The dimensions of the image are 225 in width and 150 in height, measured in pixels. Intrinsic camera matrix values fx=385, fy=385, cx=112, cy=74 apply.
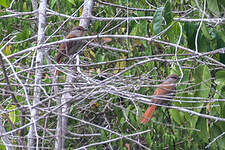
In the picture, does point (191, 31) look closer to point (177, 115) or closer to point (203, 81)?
point (203, 81)

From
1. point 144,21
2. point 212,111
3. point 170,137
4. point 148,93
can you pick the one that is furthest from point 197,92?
point 148,93

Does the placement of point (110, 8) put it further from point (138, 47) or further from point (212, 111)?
point (212, 111)

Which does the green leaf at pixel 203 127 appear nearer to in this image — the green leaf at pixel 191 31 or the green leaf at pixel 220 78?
the green leaf at pixel 220 78

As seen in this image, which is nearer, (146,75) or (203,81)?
(203,81)

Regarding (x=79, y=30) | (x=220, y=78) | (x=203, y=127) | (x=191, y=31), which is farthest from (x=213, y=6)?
(x=79, y=30)

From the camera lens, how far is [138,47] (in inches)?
222

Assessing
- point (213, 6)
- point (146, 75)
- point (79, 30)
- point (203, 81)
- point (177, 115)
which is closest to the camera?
point (203, 81)

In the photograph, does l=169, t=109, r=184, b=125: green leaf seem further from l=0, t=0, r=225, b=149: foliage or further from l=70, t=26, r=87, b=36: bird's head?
l=70, t=26, r=87, b=36: bird's head

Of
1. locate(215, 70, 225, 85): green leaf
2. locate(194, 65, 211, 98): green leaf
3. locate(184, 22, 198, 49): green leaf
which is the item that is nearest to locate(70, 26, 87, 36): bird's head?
locate(184, 22, 198, 49): green leaf

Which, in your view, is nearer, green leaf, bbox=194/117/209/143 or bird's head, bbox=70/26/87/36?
green leaf, bbox=194/117/209/143

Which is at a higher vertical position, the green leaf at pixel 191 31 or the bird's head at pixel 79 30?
the green leaf at pixel 191 31

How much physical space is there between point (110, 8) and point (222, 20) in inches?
93.7

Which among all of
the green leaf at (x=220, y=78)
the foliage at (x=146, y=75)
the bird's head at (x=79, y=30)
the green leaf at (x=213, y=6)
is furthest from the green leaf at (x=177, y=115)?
the bird's head at (x=79, y=30)

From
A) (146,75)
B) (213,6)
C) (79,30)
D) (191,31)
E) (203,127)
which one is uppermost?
(213,6)
